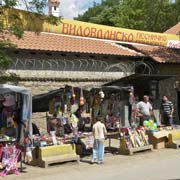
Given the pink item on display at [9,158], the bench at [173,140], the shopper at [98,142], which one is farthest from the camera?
the bench at [173,140]

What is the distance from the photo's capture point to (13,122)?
1397 cm

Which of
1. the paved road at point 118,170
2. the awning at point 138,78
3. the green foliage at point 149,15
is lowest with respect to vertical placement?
the paved road at point 118,170

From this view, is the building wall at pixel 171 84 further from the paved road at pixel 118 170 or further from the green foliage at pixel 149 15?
the green foliage at pixel 149 15

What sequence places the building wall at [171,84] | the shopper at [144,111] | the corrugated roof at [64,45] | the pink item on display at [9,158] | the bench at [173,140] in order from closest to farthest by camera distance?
the pink item on display at [9,158] < the bench at [173,140] < the shopper at [144,111] < the corrugated roof at [64,45] < the building wall at [171,84]

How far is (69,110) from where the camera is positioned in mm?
15352

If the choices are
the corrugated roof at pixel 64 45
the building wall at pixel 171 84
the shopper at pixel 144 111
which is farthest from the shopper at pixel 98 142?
the building wall at pixel 171 84

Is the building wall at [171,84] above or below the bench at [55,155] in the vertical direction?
above

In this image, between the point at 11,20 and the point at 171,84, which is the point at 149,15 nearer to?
the point at 171,84

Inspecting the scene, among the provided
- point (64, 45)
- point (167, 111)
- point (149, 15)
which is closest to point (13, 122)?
point (167, 111)

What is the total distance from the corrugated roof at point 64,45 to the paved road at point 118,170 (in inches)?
330

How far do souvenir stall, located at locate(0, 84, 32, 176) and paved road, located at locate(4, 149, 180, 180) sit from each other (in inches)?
19.3

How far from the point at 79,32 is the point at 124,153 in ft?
24.8

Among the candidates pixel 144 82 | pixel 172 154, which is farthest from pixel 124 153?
pixel 144 82

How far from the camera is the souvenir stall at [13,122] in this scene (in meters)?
12.4
